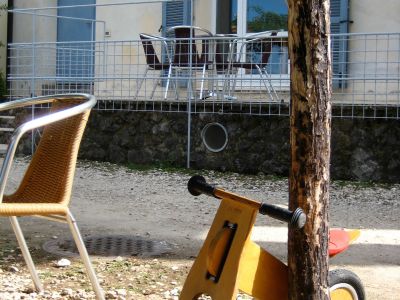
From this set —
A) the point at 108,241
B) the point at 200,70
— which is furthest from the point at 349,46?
the point at 108,241

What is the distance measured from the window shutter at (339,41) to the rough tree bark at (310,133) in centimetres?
623

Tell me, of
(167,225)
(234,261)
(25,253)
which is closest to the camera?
(234,261)

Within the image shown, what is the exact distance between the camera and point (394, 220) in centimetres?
607

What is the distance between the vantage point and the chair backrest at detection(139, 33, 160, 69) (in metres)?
9.05

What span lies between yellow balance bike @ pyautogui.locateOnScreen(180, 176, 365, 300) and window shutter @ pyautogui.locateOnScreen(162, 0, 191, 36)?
325 inches

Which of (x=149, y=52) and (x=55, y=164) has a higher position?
(x=149, y=52)

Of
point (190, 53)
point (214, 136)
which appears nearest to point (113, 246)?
point (214, 136)

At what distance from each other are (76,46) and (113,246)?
24.5 ft

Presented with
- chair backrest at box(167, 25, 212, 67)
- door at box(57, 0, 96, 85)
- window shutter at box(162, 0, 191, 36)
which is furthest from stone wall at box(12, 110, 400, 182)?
window shutter at box(162, 0, 191, 36)

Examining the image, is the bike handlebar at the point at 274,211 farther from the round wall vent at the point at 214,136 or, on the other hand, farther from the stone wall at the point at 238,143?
the round wall vent at the point at 214,136

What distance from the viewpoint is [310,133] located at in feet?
8.77

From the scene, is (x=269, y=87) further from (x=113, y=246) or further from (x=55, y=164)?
(x=55, y=164)

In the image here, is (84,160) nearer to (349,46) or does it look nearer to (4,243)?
(349,46)

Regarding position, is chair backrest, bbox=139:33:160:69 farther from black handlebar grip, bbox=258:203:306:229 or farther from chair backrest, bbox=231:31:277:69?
black handlebar grip, bbox=258:203:306:229
